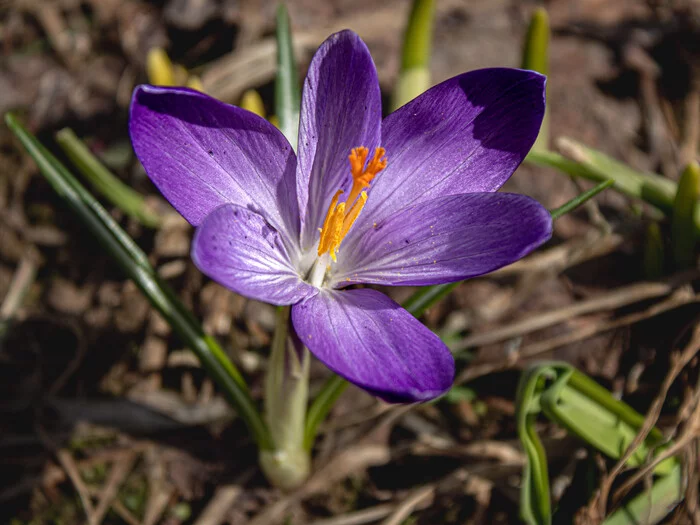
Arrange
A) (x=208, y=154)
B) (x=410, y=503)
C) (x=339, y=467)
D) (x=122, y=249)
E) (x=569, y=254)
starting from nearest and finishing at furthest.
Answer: (x=208, y=154), (x=122, y=249), (x=410, y=503), (x=339, y=467), (x=569, y=254)

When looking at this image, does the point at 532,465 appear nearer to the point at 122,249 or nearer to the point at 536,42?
the point at 122,249

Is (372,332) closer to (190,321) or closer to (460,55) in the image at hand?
(190,321)

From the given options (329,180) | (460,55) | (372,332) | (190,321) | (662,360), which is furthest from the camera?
(460,55)

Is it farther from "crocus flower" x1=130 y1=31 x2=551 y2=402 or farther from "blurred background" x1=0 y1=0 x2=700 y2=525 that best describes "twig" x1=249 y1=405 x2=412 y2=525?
"crocus flower" x1=130 y1=31 x2=551 y2=402

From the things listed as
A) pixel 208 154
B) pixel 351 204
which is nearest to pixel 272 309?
pixel 351 204

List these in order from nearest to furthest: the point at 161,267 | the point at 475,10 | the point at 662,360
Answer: the point at 662,360, the point at 161,267, the point at 475,10

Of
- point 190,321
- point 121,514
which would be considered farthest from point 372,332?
point 121,514

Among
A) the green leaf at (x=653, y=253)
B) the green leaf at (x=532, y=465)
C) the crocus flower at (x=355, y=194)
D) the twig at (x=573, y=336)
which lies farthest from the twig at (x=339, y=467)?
the green leaf at (x=653, y=253)
